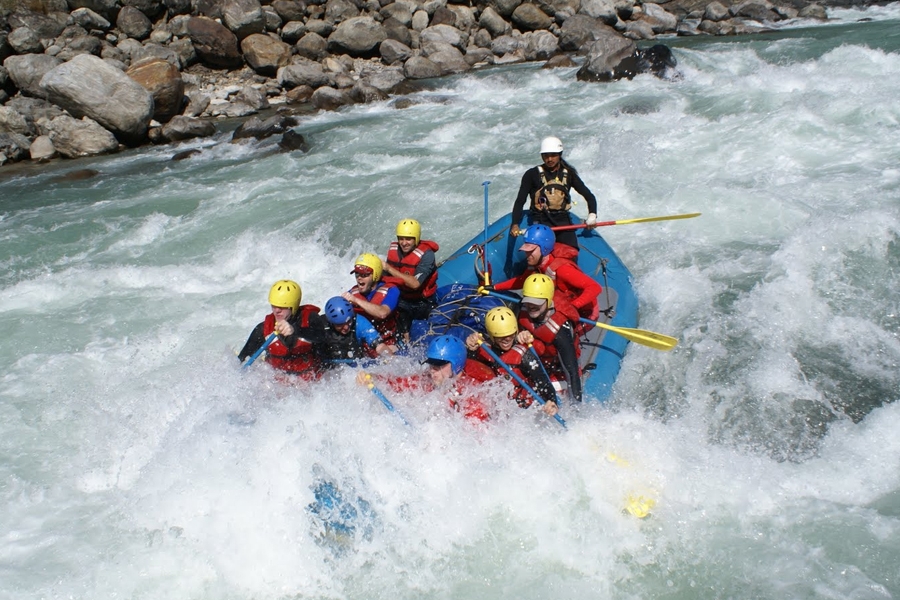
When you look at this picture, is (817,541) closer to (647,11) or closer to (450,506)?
(450,506)

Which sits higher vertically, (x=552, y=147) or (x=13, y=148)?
(x=552, y=147)

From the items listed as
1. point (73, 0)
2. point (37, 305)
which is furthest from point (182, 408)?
point (73, 0)

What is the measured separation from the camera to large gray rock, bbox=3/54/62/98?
45.3ft

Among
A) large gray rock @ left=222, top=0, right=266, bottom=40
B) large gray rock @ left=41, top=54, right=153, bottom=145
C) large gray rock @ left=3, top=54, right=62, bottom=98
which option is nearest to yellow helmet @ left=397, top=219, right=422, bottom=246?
large gray rock @ left=41, top=54, right=153, bottom=145

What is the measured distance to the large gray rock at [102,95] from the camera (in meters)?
12.2

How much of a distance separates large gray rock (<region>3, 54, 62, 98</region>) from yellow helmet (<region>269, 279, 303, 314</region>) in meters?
11.7

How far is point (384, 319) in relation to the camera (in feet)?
16.9

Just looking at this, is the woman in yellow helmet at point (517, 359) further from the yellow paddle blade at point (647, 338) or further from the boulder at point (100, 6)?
the boulder at point (100, 6)

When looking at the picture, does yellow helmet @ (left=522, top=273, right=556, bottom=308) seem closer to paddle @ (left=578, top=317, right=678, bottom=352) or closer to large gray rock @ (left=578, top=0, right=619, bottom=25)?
paddle @ (left=578, top=317, right=678, bottom=352)

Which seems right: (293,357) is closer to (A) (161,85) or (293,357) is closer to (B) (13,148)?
(B) (13,148)

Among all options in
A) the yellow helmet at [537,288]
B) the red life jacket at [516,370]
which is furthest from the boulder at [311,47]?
the red life jacket at [516,370]

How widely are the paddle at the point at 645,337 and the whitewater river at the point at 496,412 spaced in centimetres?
32

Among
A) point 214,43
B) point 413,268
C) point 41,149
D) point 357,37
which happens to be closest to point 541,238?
point 413,268

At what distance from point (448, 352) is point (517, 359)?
18.1 inches
